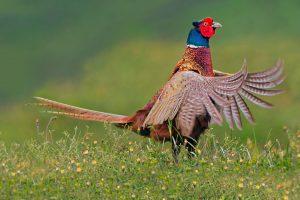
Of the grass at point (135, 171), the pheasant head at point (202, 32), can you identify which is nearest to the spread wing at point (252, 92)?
the grass at point (135, 171)

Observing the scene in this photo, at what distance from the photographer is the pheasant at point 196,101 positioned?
7.67m

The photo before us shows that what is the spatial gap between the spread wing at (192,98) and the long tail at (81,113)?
0.63 m

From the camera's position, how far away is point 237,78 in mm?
7742

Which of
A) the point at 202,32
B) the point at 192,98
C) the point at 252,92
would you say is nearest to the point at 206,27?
the point at 202,32

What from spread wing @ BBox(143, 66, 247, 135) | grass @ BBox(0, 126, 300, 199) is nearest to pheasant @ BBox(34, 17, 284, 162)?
spread wing @ BBox(143, 66, 247, 135)

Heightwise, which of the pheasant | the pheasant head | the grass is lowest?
the grass

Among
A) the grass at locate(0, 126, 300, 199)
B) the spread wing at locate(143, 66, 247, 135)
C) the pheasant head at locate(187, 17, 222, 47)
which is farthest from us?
the pheasant head at locate(187, 17, 222, 47)

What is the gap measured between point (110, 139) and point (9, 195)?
1.25 meters

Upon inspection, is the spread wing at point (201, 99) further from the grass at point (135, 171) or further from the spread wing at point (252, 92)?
the grass at point (135, 171)

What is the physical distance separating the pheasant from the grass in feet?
0.55

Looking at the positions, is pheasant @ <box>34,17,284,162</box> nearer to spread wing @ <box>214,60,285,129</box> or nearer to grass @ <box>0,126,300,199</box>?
spread wing @ <box>214,60,285,129</box>

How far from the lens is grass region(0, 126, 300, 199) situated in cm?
654

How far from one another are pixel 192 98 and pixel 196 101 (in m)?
0.04

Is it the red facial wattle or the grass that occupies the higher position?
the red facial wattle
